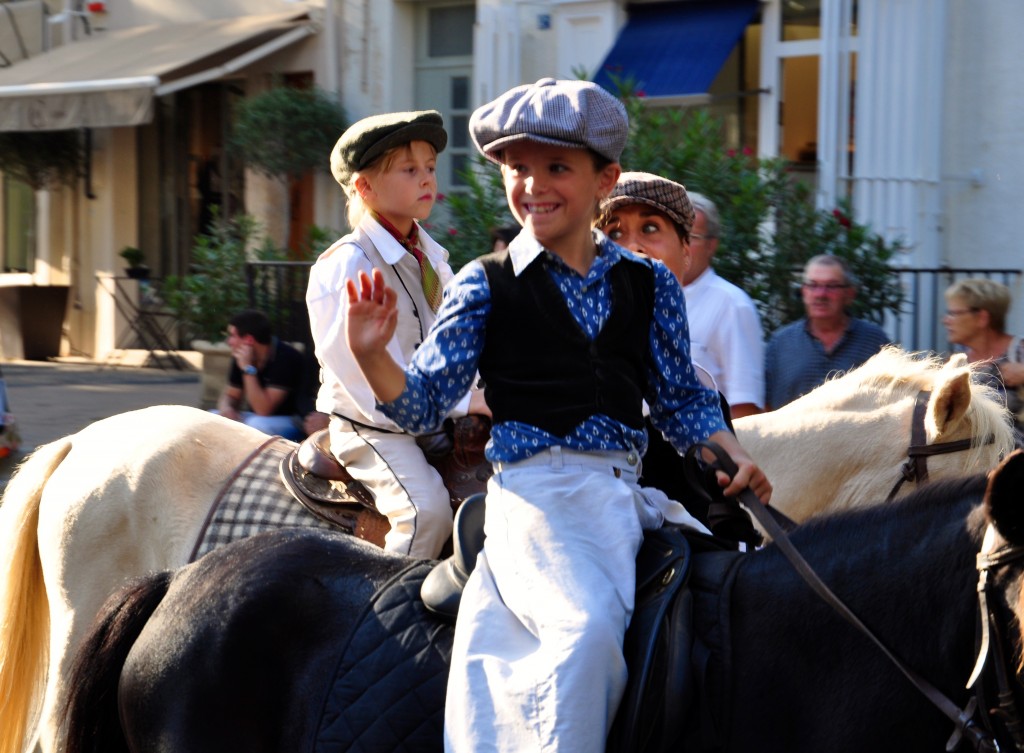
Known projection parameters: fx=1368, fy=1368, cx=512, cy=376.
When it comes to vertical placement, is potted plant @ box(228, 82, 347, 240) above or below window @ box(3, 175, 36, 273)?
above

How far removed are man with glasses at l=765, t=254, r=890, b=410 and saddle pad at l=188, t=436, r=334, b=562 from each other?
222 centimetres

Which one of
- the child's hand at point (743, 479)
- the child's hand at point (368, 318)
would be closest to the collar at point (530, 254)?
the child's hand at point (368, 318)

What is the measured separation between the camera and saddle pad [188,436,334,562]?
436 centimetres

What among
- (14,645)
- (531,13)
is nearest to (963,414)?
(14,645)

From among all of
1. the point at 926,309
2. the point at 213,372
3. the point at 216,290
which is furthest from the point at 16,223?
the point at 926,309

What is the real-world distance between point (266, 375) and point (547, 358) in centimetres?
388

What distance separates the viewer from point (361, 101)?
15.0 m

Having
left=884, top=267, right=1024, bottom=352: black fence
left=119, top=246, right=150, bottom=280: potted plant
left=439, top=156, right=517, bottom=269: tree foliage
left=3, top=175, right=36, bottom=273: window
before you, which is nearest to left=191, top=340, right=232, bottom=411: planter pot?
left=439, top=156, right=517, bottom=269: tree foliage

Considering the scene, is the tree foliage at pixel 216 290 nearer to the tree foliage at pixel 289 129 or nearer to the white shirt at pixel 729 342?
the tree foliage at pixel 289 129

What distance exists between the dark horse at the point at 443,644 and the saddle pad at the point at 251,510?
126 cm

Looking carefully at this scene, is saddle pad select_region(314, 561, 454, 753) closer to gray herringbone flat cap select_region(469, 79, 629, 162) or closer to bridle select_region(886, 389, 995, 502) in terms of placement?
gray herringbone flat cap select_region(469, 79, 629, 162)

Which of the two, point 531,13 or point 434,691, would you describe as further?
point 531,13

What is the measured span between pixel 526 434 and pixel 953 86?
29.5 ft

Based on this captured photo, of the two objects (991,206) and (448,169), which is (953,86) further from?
(448,169)
